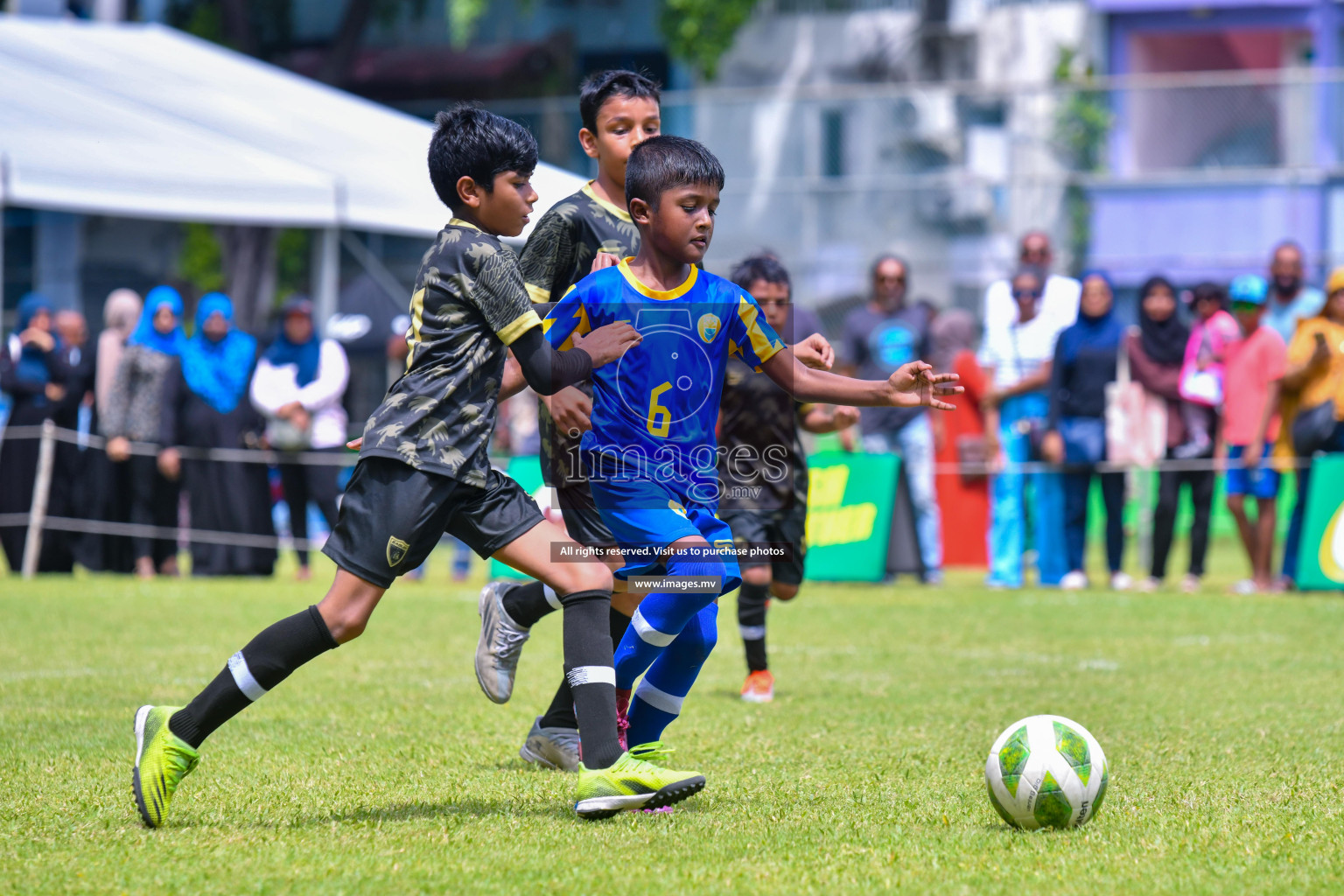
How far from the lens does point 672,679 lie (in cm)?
477

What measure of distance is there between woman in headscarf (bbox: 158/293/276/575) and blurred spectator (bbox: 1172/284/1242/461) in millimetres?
7257

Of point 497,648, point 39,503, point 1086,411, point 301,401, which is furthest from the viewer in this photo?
point 301,401

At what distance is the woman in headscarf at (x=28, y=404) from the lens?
43.8 feet

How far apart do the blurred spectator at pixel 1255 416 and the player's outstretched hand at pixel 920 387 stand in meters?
7.91

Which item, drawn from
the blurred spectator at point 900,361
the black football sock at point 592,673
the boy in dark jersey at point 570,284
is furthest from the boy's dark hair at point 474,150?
the blurred spectator at point 900,361

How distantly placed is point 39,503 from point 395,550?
9.68 metres

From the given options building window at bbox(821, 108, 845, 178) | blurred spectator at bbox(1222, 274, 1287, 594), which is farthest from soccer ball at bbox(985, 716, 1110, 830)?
building window at bbox(821, 108, 845, 178)

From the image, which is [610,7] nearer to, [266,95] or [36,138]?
[266,95]

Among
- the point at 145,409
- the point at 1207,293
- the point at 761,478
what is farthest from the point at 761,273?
the point at 145,409

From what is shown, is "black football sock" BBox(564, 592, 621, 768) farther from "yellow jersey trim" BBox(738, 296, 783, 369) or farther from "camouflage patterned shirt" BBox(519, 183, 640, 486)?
"yellow jersey trim" BBox(738, 296, 783, 369)

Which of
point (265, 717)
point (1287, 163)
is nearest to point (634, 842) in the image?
point (265, 717)

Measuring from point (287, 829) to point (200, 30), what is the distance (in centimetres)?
2958

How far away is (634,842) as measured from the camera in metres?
4.15

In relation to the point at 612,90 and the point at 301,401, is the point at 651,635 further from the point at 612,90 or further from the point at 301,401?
the point at 301,401
